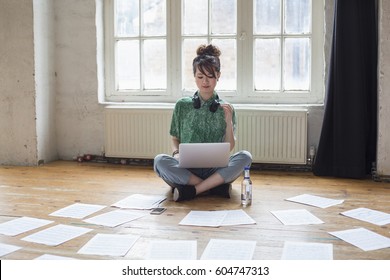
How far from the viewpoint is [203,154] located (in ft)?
10.9

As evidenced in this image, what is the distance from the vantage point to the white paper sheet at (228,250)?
7.77 ft

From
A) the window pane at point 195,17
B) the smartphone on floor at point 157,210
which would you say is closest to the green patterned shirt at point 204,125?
the smartphone on floor at point 157,210

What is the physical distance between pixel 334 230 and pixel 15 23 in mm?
3471

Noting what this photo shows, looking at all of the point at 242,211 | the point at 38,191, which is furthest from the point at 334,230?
the point at 38,191

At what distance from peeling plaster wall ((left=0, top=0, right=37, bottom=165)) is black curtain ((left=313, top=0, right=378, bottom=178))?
266cm

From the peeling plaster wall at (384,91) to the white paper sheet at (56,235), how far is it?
8.00 ft

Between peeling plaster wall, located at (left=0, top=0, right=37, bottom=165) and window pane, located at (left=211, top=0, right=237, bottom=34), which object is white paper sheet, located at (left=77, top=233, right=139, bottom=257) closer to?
peeling plaster wall, located at (left=0, top=0, right=37, bottom=165)

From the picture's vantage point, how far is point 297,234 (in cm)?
271

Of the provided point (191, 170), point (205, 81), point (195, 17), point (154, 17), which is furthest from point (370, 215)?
point (154, 17)

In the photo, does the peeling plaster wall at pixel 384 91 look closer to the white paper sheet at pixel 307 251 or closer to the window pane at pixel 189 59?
the window pane at pixel 189 59

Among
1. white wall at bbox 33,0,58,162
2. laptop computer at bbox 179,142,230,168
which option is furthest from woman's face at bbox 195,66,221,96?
white wall at bbox 33,0,58,162

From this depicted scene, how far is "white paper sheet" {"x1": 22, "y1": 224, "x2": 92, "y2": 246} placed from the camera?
2611 millimetres

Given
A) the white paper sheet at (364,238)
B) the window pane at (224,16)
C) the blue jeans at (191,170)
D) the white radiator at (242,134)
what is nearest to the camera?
the white paper sheet at (364,238)

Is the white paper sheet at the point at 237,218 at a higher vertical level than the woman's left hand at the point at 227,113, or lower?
lower
